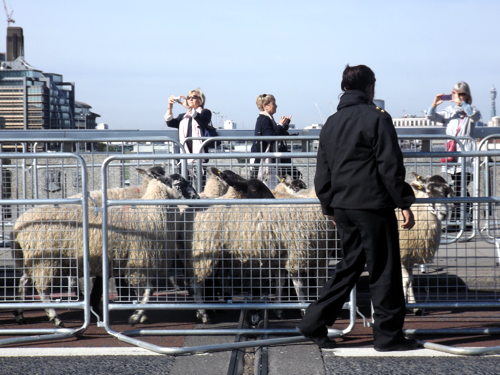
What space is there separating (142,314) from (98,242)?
77 centimetres

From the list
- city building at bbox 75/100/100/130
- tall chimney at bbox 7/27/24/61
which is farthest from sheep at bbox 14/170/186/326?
Result: tall chimney at bbox 7/27/24/61

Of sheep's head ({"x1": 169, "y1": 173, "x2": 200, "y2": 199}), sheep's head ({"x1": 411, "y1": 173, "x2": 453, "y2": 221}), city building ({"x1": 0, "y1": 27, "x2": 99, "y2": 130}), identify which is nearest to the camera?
sheep's head ({"x1": 169, "y1": 173, "x2": 200, "y2": 199})

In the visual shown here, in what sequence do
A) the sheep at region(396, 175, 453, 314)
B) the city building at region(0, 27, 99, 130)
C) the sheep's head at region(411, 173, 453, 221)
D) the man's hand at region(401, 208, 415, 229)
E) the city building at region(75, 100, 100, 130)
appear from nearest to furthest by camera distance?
the man's hand at region(401, 208, 415, 229)
the sheep at region(396, 175, 453, 314)
the sheep's head at region(411, 173, 453, 221)
the city building at region(0, 27, 99, 130)
the city building at region(75, 100, 100, 130)

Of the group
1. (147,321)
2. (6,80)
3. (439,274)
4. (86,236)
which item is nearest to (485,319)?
(439,274)

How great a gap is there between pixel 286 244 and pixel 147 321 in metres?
1.48

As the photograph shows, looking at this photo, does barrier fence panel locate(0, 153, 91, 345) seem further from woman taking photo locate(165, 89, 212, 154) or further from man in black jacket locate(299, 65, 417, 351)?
woman taking photo locate(165, 89, 212, 154)

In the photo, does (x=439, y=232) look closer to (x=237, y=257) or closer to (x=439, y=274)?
(x=439, y=274)

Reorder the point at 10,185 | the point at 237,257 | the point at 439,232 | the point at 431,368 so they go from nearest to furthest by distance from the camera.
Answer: the point at 431,368 → the point at 237,257 → the point at 439,232 → the point at 10,185

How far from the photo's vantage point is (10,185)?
36.3ft

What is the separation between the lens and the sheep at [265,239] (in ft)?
23.1

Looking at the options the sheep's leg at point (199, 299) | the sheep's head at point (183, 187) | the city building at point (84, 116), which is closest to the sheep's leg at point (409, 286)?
the sheep's leg at point (199, 299)

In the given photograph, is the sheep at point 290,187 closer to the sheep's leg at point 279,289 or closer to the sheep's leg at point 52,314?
the sheep's leg at point 279,289

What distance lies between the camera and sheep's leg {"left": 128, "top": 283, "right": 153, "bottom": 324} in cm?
717

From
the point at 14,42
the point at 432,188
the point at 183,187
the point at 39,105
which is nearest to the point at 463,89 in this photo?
the point at 432,188
